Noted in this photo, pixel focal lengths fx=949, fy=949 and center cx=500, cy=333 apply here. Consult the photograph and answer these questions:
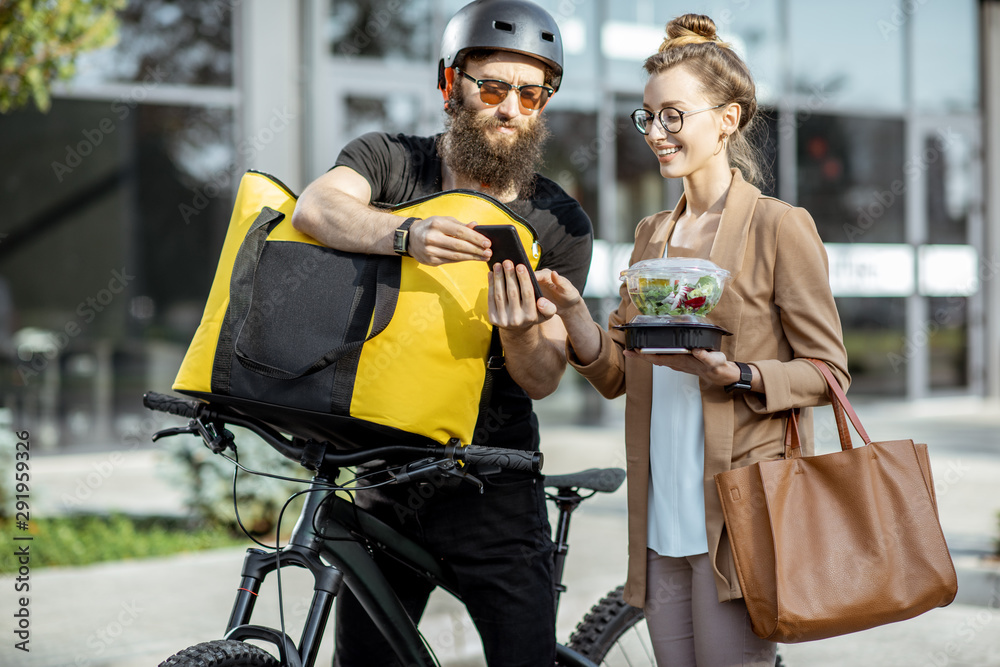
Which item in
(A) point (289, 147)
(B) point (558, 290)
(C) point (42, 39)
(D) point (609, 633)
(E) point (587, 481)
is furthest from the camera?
(A) point (289, 147)

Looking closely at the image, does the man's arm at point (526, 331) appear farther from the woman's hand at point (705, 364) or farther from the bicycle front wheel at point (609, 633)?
the bicycle front wheel at point (609, 633)

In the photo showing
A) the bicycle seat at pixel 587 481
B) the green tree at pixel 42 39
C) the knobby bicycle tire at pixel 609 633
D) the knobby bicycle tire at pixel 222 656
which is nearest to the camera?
the knobby bicycle tire at pixel 222 656

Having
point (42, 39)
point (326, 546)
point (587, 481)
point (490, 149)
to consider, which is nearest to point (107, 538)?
point (42, 39)

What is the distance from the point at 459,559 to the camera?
232 centimetres

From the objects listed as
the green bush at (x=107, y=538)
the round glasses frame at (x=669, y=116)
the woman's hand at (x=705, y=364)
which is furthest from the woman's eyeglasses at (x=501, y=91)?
the green bush at (x=107, y=538)

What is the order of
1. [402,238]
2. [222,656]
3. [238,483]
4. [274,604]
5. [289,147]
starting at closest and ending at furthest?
[222,656]
[402,238]
[274,604]
[238,483]
[289,147]

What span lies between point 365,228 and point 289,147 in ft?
25.0

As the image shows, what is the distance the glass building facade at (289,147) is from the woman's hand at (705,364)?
750cm

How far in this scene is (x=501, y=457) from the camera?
1.90m

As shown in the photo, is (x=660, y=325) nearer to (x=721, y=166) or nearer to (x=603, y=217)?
(x=721, y=166)

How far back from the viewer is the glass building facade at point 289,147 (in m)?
8.84

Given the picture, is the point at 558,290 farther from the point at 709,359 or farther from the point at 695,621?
the point at 695,621

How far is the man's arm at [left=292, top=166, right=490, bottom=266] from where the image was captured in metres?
1.86

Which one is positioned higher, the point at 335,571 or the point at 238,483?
the point at 335,571
